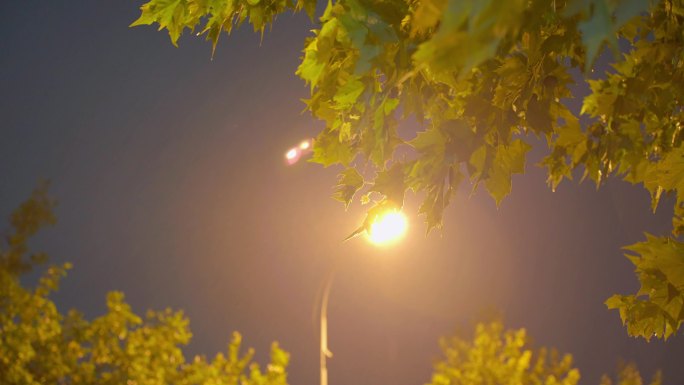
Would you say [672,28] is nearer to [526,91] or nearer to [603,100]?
[603,100]

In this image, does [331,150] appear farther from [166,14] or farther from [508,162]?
[166,14]

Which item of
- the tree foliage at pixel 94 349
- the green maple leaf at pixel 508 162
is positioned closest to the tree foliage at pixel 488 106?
the green maple leaf at pixel 508 162

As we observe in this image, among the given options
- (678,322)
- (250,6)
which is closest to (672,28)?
(678,322)

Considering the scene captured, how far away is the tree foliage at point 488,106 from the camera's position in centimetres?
220

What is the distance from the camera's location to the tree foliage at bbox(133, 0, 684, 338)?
7.20ft

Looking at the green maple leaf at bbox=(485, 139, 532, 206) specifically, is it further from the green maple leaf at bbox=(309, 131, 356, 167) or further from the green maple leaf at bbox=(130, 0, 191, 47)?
the green maple leaf at bbox=(130, 0, 191, 47)

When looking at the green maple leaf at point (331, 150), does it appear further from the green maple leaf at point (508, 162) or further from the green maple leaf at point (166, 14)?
the green maple leaf at point (166, 14)

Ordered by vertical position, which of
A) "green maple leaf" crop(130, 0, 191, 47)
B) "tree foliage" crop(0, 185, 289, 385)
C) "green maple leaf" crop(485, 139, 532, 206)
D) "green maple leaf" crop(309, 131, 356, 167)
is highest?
"tree foliage" crop(0, 185, 289, 385)

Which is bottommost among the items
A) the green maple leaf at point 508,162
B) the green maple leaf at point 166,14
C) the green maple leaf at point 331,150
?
the green maple leaf at point 508,162

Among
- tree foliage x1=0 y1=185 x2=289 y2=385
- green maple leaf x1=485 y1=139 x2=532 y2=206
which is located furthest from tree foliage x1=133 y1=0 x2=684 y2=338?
tree foliage x1=0 y1=185 x2=289 y2=385

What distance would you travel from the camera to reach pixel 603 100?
269cm

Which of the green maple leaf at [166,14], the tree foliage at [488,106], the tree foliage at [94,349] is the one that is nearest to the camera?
the tree foliage at [488,106]

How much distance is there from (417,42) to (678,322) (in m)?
1.55

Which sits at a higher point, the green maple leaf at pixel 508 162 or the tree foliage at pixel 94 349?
the tree foliage at pixel 94 349
